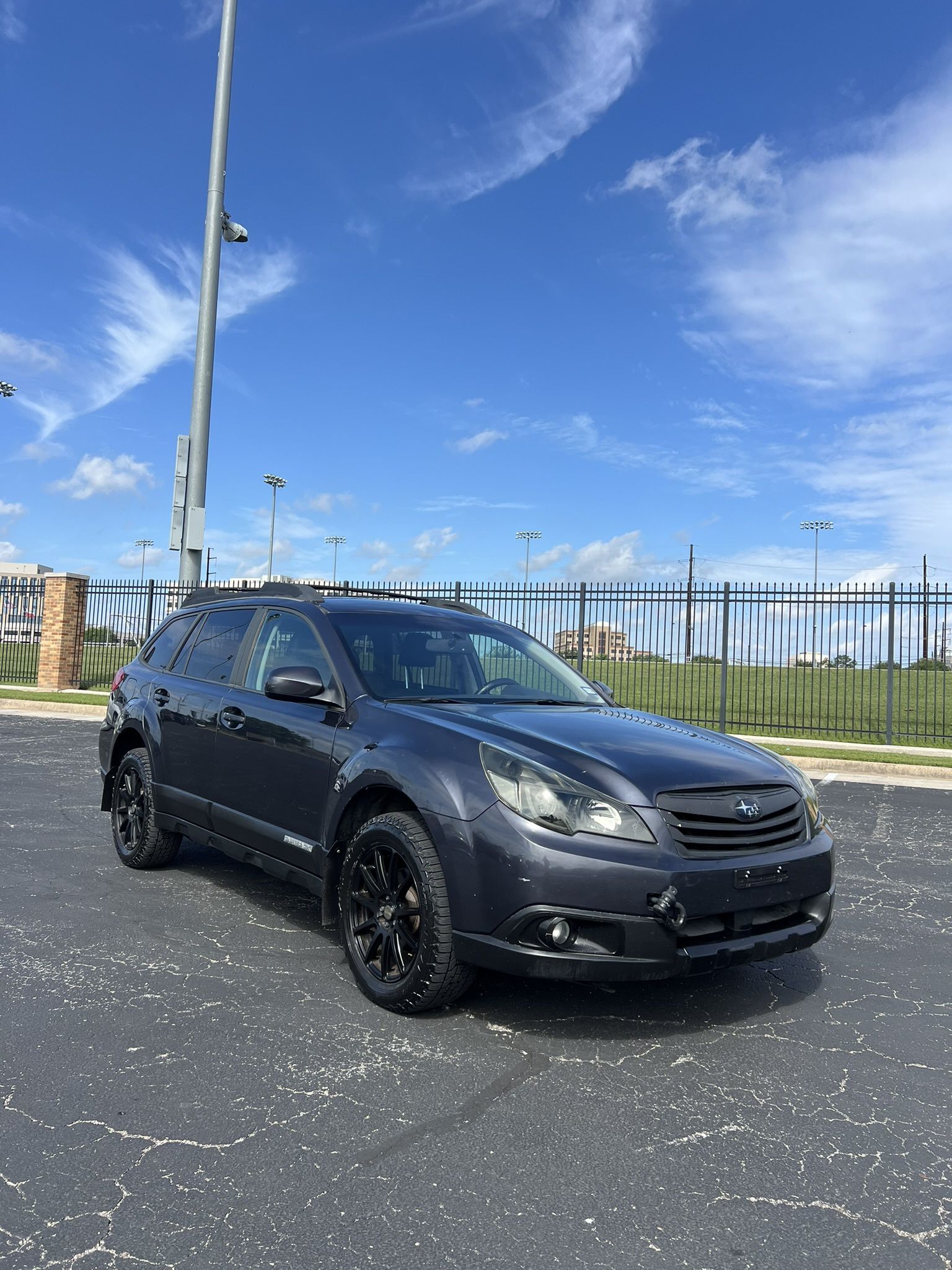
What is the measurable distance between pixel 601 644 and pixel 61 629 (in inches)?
487

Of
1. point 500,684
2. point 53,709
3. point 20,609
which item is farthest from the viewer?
point 20,609

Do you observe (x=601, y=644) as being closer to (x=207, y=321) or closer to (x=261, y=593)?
(x=207, y=321)

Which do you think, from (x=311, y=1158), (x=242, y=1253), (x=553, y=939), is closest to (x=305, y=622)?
(x=553, y=939)

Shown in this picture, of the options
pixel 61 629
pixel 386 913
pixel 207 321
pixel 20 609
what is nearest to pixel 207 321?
pixel 207 321

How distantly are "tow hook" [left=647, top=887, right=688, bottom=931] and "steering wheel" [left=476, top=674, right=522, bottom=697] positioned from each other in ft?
5.46

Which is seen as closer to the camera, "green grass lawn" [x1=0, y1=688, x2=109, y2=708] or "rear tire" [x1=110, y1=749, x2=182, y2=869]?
"rear tire" [x1=110, y1=749, x2=182, y2=869]

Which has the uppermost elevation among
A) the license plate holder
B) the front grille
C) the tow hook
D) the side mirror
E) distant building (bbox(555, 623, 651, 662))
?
distant building (bbox(555, 623, 651, 662))

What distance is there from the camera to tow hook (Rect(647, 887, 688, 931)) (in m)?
3.28

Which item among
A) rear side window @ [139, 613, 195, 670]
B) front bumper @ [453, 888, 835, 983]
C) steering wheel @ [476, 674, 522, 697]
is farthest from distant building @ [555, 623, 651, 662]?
front bumper @ [453, 888, 835, 983]

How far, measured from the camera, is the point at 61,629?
72.1ft

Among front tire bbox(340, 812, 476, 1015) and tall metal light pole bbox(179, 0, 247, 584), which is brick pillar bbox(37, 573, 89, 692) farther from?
front tire bbox(340, 812, 476, 1015)

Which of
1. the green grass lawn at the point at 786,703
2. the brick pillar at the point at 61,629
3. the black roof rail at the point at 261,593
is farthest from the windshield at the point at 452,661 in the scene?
the brick pillar at the point at 61,629

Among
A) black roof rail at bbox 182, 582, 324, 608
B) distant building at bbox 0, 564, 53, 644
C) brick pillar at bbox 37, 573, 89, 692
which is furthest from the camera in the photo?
distant building at bbox 0, 564, 53, 644

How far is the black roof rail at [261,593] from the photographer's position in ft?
16.8
